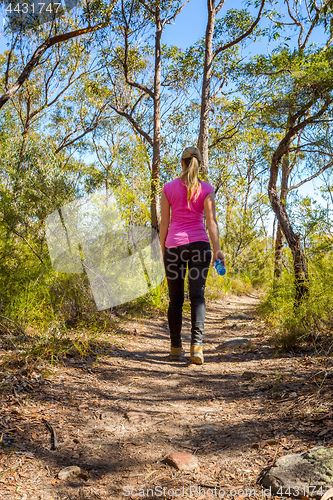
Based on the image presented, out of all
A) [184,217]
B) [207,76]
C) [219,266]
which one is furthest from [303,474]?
[207,76]

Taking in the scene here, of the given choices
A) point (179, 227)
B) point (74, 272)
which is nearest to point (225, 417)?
point (179, 227)

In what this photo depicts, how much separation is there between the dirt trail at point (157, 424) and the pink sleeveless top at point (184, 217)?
124 cm

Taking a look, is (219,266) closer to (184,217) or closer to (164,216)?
(184,217)

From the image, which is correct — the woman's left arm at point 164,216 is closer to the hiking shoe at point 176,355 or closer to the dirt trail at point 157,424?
the hiking shoe at point 176,355

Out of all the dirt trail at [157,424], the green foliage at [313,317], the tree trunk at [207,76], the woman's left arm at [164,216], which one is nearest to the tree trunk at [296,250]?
the green foliage at [313,317]

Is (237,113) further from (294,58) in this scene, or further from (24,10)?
(24,10)

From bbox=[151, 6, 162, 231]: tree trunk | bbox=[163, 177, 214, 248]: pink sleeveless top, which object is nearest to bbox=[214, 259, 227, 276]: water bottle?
bbox=[163, 177, 214, 248]: pink sleeveless top

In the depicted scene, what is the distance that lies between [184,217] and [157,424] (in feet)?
6.26

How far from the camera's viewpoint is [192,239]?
3.46m

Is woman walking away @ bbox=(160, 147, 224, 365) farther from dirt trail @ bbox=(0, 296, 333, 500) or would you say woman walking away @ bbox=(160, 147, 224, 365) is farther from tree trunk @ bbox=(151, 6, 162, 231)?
tree trunk @ bbox=(151, 6, 162, 231)

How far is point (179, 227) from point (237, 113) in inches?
373

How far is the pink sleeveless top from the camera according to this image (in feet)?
11.4

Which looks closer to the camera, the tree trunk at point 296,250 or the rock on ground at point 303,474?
the rock on ground at point 303,474

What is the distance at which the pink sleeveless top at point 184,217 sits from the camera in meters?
3.48
